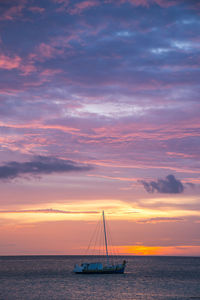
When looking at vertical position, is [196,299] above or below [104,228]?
below

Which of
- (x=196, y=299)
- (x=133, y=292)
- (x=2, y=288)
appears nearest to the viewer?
(x=196, y=299)

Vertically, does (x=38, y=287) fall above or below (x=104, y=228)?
below

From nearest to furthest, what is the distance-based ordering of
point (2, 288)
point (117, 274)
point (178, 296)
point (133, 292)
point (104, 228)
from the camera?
1. point (178, 296)
2. point (133, 292)
3. point (2, 288)
4. point (104, 228)
5. point (117, 274)

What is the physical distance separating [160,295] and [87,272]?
58921mm

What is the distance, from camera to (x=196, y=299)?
76500mm

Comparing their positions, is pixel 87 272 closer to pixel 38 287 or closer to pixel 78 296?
pixel 38 287

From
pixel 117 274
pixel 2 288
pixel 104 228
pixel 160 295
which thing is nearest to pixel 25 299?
pixel 2 288

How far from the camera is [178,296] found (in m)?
82.7

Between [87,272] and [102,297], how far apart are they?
190 feet

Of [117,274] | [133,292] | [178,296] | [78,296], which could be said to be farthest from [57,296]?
[117,274]

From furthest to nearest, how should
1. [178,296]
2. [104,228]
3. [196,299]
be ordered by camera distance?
[104,228] < [178,296] < [196,299]

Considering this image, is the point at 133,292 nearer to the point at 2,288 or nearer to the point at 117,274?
the point at 2,288

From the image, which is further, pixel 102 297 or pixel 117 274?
pixel 117 274

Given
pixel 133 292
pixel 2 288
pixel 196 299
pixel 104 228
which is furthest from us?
pixel 104 228
